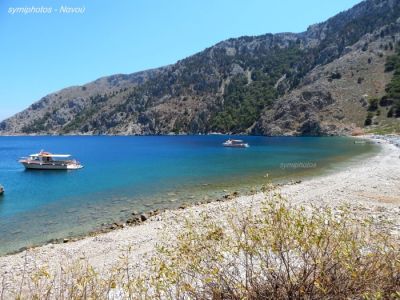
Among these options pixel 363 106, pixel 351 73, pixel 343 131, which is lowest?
pixel 343 131

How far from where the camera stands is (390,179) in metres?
33.2

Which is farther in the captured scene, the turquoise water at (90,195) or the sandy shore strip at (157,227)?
the turquoise water at (90,195)

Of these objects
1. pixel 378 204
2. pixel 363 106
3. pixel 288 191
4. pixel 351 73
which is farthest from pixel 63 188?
pixel 351 73

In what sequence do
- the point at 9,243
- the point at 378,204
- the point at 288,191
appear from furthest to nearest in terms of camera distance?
1. the point at 288,191
2. the point at 378,204
3. the point at 9,243

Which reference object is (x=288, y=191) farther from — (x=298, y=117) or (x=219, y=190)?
(x=298, y=117)

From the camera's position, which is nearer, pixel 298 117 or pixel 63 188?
pixel 63 188

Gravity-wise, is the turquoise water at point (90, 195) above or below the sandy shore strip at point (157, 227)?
below

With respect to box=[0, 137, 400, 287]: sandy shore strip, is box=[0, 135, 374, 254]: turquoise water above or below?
below

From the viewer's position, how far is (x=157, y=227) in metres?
20.9

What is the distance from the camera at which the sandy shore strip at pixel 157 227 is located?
15453 mm

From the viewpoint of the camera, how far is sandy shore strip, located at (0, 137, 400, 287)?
15.5 m

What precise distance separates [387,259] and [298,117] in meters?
171

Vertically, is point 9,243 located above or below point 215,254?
below

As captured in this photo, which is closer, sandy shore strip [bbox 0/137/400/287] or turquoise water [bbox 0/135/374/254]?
sandy shore strip [bbox 0/137/400/287]
